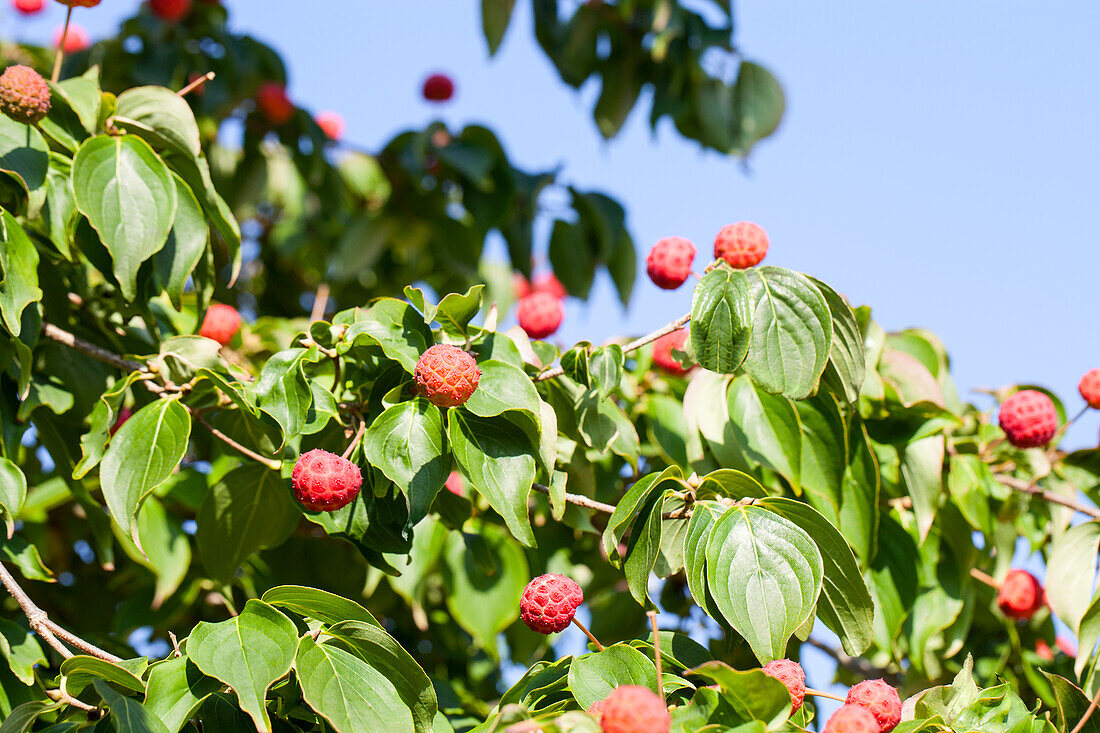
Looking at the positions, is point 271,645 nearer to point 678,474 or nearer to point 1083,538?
point 678,474

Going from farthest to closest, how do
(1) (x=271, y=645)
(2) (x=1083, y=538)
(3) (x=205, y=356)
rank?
(2) (x=1083, y=538), (3) (x=205, y=356), (1) (x=271, y=645)

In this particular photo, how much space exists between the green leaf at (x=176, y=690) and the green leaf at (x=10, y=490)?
17.0 inches

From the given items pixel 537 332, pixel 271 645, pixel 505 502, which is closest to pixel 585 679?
Result: pixel 505 502

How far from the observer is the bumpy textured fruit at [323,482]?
1308 millimetres

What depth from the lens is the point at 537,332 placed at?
193 cm

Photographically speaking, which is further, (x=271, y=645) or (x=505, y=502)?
(x=505, y=502)

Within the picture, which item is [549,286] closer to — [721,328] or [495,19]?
[495,19]

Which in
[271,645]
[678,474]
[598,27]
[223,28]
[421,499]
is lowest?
[271,645]

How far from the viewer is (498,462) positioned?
1393 mm

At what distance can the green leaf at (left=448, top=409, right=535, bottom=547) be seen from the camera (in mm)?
1343

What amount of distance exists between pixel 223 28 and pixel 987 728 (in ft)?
10.5

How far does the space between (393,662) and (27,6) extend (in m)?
3.89

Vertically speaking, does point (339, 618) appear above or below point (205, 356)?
below

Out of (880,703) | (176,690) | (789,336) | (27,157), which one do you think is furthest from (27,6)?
(880,703)
